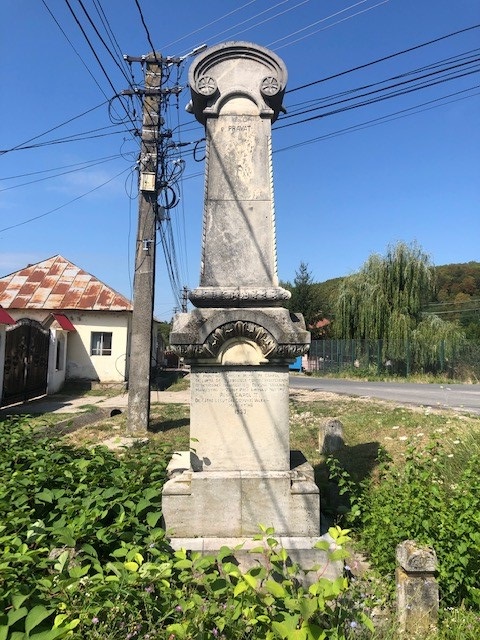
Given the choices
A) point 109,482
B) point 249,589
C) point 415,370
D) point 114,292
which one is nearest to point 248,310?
point 109,482

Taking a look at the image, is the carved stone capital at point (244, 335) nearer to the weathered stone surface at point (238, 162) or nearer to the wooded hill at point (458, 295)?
the weathered stone surface at point (238, 162)

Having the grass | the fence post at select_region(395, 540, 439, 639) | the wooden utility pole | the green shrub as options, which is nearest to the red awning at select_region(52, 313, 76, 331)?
the wooden utility pole

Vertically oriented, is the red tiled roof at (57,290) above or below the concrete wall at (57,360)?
above

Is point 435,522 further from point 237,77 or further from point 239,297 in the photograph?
point 237,77

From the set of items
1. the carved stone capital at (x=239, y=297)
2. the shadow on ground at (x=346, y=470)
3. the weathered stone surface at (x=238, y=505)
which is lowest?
the shadow on ground at (x=346, y=470)

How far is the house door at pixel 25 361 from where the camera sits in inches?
504

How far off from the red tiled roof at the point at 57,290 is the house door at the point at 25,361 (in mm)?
3075

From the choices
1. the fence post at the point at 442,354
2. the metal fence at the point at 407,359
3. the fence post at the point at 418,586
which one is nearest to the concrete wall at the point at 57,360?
the metal fence at the point at 407,359

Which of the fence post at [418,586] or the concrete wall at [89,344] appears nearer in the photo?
the fence post at [418,586]

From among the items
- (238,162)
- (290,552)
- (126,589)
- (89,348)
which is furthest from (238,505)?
(89,348)

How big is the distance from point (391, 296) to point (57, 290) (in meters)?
16.4

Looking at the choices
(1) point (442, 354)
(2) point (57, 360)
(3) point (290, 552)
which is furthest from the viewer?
(1) point (442, 354)

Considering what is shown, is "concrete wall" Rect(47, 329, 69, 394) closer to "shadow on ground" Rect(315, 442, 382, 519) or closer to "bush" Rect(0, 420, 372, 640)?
"shadow on ground" Rect(315, 442, 382, 519)

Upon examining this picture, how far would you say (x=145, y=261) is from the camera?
30.7ft
